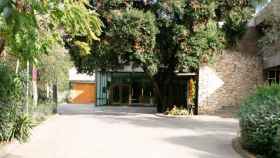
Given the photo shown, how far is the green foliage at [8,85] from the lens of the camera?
14116mm

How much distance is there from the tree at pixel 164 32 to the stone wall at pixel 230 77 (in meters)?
2.26

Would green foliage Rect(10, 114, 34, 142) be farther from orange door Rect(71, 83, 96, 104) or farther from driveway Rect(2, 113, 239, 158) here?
orange door Rect(71, 83, 96, 104)

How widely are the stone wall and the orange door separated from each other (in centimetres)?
3207

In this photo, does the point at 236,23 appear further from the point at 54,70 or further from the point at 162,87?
the point at 54,70

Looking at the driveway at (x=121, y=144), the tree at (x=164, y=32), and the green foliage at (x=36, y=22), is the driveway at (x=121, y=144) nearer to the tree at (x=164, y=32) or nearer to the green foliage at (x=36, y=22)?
the green foliage at (x=36, y=22)

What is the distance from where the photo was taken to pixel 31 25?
16.3ft

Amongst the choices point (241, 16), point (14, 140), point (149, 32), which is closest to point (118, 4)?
point (149, 32)

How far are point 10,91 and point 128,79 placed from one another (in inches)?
1547

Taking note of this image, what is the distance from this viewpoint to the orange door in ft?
215

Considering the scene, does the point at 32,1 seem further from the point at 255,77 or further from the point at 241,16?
the point at 255,77

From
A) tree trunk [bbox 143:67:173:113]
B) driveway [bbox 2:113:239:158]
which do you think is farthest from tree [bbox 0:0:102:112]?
tree trunk [bbox 143:67:173:113]

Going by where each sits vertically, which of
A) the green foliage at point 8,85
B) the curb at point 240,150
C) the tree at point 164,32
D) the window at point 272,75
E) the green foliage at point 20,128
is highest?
the tree at point 164,32

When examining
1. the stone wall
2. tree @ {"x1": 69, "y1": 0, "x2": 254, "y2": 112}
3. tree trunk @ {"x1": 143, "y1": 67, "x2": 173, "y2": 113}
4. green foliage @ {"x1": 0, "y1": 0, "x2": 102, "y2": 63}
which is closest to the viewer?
green foliage @ {"x1": 0, "y1": 0, "x2": 102, "y2": 63}

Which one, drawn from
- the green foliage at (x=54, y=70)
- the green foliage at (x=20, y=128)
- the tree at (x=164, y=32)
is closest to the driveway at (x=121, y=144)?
the green foliage at (x=20, y=128)
